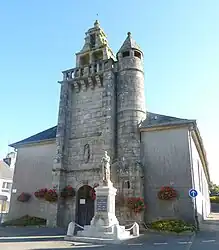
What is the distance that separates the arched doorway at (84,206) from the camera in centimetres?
1442

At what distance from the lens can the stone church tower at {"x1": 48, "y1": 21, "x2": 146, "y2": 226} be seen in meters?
14.3

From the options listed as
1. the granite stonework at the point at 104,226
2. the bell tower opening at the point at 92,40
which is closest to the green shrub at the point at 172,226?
the granite stonework at the point at 104,226

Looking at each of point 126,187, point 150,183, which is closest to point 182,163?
point 150,183

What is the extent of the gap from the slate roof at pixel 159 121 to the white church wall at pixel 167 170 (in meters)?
0.44

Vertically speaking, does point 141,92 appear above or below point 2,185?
above

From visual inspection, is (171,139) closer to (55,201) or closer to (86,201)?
(86,201)

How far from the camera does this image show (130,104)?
1542 cm

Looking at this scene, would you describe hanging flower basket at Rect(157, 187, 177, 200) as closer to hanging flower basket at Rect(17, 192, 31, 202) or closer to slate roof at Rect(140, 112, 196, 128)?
slate roof at Rect(140, 112, 196, 128)

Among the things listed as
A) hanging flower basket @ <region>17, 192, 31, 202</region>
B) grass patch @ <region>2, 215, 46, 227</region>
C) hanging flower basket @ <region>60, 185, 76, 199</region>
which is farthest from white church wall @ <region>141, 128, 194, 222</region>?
hanging flower basket @ <region>17, 192, 31, 202</region>

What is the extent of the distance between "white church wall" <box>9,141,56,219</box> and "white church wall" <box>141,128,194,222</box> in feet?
22.6

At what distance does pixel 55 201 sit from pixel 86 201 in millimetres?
1881

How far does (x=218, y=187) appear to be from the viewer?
45.4m

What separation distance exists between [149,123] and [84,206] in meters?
6.65

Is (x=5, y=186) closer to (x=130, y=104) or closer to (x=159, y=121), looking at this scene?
(x=130, y=104)
